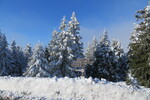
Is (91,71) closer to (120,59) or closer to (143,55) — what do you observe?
(120,59)

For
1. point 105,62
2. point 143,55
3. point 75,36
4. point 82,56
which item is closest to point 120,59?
point 105,62

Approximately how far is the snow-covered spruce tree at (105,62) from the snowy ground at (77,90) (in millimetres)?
23489

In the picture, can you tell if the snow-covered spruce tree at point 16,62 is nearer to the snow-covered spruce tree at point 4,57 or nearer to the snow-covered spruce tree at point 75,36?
the snow-covered spruce tree at point 4,57

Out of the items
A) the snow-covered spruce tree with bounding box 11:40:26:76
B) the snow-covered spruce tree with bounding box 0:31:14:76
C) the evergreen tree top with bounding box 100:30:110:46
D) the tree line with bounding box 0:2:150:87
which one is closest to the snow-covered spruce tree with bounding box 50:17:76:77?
the tree line with bounding box 0:2:150:87

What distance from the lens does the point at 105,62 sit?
3466 centimetres

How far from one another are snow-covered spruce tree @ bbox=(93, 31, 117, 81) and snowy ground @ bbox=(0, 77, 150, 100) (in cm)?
2349

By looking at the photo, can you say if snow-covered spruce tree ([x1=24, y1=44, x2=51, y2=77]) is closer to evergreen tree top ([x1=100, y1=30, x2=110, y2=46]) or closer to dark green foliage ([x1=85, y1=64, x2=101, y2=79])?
dark green foliage ([x1=85, y1=64, x2=101, y2=79])

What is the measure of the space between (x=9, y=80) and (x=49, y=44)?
65.3ft

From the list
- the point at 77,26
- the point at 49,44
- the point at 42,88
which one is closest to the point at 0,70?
the point at 49,44

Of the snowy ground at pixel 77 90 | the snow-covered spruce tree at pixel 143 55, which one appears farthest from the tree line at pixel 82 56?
the snowy ground at pixel 77 90

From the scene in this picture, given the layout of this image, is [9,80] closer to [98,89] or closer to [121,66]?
[98,89]

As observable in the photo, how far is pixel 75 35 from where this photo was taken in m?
28.7

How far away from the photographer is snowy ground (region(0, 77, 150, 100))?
1020 centimetres

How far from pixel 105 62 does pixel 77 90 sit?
24.7 meters
